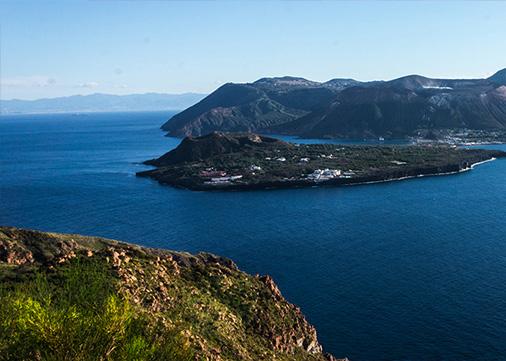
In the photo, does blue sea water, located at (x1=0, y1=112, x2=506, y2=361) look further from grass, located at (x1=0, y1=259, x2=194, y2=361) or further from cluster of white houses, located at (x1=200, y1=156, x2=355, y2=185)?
grass, located at (x1=0, y1=259, x2=194, y2=361)

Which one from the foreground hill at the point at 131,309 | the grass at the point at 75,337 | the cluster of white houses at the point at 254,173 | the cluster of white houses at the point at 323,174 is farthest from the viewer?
the cluster of white houses at the point at 254,173

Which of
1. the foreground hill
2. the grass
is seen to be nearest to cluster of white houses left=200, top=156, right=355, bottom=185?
the foreground hill

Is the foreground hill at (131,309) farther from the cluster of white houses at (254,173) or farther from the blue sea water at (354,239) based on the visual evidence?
the cluster of white houses at (254,173)

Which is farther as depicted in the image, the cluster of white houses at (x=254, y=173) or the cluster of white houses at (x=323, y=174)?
the cluster of white houses at (x=254, y=173)

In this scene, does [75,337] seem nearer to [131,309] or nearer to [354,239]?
[131,309]

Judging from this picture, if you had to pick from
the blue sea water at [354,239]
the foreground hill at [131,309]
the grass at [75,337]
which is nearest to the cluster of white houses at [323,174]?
the blue sea water at [354,239]

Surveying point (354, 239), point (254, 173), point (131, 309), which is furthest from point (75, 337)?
point (254, 173)

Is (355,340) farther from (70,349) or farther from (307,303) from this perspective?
(70,349)
